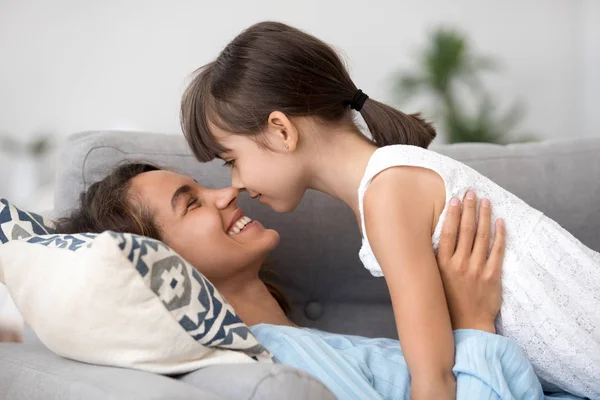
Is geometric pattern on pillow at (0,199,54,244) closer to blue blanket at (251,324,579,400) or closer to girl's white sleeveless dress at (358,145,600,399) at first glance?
blue blanket at (251,324,579,400)

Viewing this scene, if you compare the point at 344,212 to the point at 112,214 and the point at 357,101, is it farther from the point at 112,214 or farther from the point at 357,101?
the point at 112,214

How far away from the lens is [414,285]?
48.4 inches

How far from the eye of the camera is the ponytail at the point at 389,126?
154cm

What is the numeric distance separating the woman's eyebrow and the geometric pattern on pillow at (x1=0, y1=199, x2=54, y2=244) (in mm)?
253

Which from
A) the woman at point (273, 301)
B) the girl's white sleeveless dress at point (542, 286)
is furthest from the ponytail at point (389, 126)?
Answer: the woman at point (273, 301)

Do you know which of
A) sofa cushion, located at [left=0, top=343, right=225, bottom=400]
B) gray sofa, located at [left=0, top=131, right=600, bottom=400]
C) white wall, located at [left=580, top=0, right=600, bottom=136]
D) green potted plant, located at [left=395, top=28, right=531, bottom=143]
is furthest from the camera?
white wall, located at [left=580, top=0, right=600, bottom=136]

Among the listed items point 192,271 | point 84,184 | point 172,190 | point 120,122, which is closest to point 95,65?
point 120,122

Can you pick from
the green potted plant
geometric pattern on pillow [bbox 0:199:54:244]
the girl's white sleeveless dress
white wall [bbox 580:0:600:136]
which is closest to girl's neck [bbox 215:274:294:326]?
the girl's white sleeveless dress

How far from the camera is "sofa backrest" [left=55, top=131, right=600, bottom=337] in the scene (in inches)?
72.3

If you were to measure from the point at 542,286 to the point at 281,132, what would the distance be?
57cm

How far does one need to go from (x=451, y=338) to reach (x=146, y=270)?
0.54 metres

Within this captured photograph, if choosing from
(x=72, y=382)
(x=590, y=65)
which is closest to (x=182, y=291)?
(x=72, y=382)

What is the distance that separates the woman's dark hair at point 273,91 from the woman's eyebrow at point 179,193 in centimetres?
8

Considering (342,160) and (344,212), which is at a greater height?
(342,160)
